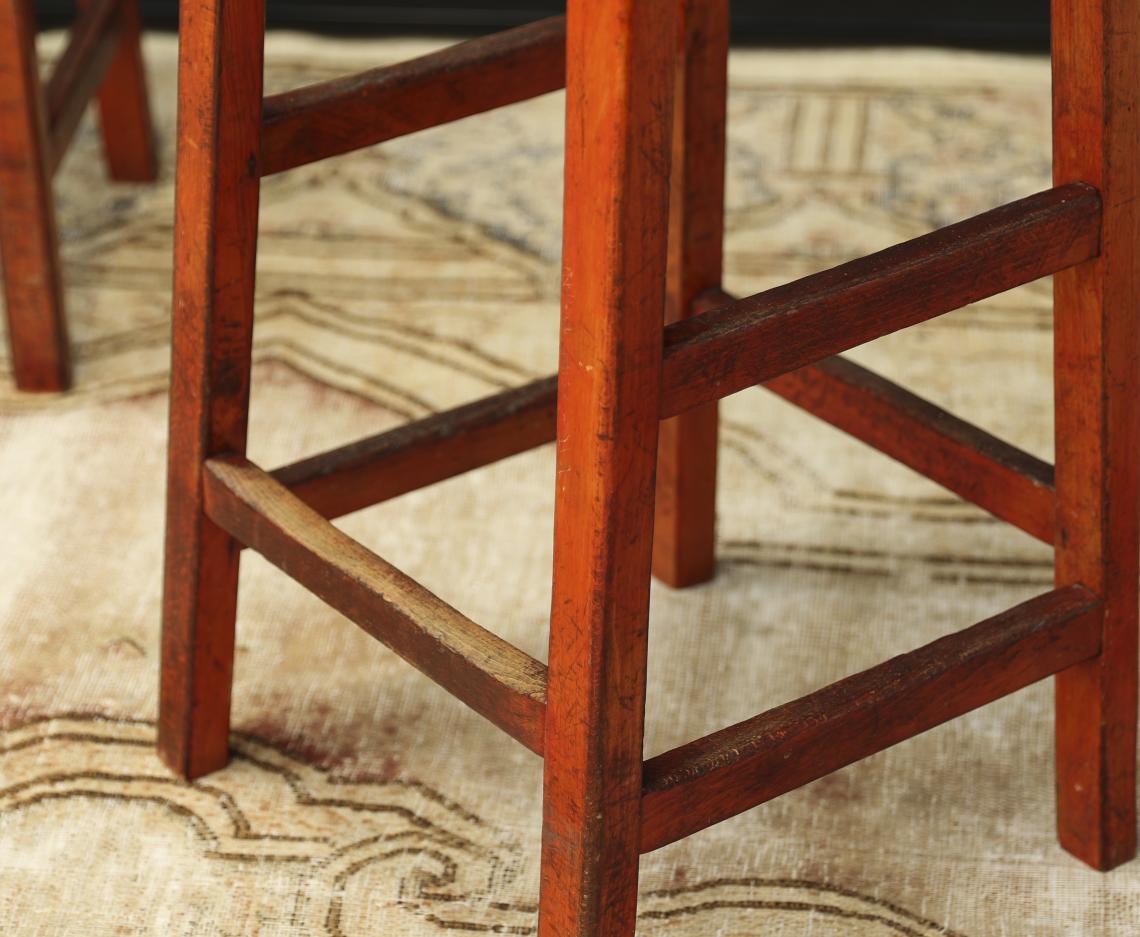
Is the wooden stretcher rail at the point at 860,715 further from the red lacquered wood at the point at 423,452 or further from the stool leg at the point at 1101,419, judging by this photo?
the red lacquered wood at the point at 423,452

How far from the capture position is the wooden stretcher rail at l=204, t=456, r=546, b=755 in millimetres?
1070

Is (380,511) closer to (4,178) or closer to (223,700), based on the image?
(223,700)

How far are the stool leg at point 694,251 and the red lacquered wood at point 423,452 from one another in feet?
0.44

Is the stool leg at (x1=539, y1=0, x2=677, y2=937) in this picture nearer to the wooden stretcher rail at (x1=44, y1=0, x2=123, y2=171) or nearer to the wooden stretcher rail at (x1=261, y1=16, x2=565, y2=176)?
the wooden stretcher rail at (x1=261, y1=16, x2=565, y2=176)

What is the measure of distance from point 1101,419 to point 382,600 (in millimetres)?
465

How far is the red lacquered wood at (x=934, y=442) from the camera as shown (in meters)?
1.25

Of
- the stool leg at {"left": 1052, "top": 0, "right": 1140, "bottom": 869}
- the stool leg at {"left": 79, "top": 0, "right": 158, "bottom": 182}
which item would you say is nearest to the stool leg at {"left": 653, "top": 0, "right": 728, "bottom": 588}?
the stool leg at {"left": 1052, "top": 0, "right": 1140, "bottom": 869}

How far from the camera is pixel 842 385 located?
1.33 metres

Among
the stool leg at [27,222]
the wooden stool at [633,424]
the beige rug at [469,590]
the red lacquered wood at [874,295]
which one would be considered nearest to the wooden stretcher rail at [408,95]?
the wooden stool at [633,424]

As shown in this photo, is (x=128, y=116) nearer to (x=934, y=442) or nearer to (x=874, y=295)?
(x=934, y=442)

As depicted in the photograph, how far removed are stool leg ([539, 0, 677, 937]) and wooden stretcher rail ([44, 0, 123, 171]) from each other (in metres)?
1.10

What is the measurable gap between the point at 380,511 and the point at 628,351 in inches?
31.9

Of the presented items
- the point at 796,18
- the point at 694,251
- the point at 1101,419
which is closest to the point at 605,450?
the point at 1101,419

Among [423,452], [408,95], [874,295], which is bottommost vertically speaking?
[423,452]
